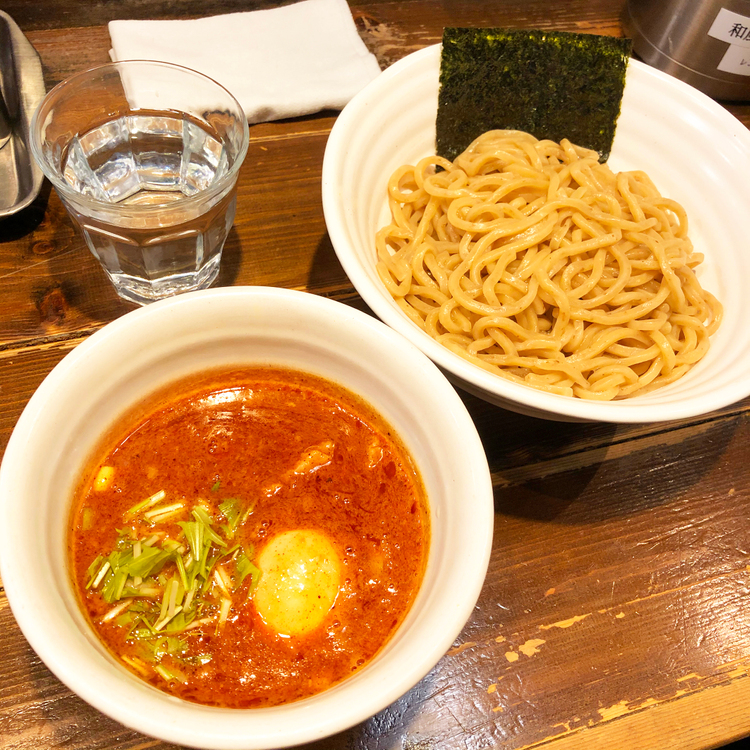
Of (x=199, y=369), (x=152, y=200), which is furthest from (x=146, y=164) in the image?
(x=199, y=369)

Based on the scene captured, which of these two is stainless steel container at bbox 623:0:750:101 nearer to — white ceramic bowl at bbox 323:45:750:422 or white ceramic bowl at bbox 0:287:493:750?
white ceramic bowl at bbox 323:45:750:422

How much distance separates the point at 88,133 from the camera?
6.61 ft

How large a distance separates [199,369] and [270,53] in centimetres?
161

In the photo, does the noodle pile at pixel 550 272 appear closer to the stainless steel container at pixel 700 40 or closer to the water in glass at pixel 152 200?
the water in glass at pixel 152 200

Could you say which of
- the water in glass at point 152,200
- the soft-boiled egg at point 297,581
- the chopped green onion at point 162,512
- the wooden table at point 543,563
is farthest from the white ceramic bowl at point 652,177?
the chopped green onion at point 162,512

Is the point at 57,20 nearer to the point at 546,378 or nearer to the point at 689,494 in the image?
the point at 546,378

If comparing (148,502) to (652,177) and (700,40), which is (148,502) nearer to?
(652,177)

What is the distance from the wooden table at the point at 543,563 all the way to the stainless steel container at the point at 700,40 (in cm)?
145

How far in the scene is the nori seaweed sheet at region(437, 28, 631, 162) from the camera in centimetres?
204

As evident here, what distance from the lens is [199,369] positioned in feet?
4.95

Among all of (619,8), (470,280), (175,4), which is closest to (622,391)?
(470,280)

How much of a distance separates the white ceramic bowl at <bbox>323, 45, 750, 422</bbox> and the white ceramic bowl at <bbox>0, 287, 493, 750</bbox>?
152mm

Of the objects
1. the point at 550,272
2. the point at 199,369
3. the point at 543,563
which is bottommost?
the point at 543,563

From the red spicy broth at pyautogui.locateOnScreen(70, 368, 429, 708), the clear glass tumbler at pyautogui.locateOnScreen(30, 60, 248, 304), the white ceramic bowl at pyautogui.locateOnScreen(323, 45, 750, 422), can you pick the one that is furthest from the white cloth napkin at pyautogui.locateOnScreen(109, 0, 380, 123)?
the red spicy broth at pyautogui.locateOnScreen(70, 368, 429, 708)
